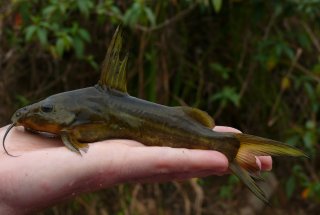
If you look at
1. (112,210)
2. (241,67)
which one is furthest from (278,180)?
(112,210)

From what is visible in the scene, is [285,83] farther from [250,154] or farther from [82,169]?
[82,169]

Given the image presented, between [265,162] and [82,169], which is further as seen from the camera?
[265,162]

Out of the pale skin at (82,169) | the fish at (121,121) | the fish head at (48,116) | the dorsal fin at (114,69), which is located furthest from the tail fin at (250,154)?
the fish head at (48,116)

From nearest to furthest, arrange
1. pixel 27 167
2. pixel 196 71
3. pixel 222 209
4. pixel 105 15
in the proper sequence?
pixel 27 167, pixel 105 15, pixel 222 209, pixel 196 71

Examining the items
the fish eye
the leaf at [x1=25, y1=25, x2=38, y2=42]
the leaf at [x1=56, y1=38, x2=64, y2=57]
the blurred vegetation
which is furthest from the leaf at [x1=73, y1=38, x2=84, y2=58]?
the fish eye

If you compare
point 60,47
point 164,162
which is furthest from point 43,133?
point 60,47

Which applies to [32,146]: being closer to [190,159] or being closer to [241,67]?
[190,159]

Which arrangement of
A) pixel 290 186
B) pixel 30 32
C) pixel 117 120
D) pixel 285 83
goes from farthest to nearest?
pixel 285 83
pixel 290 186
pixel 30 32
pixel 117 120
